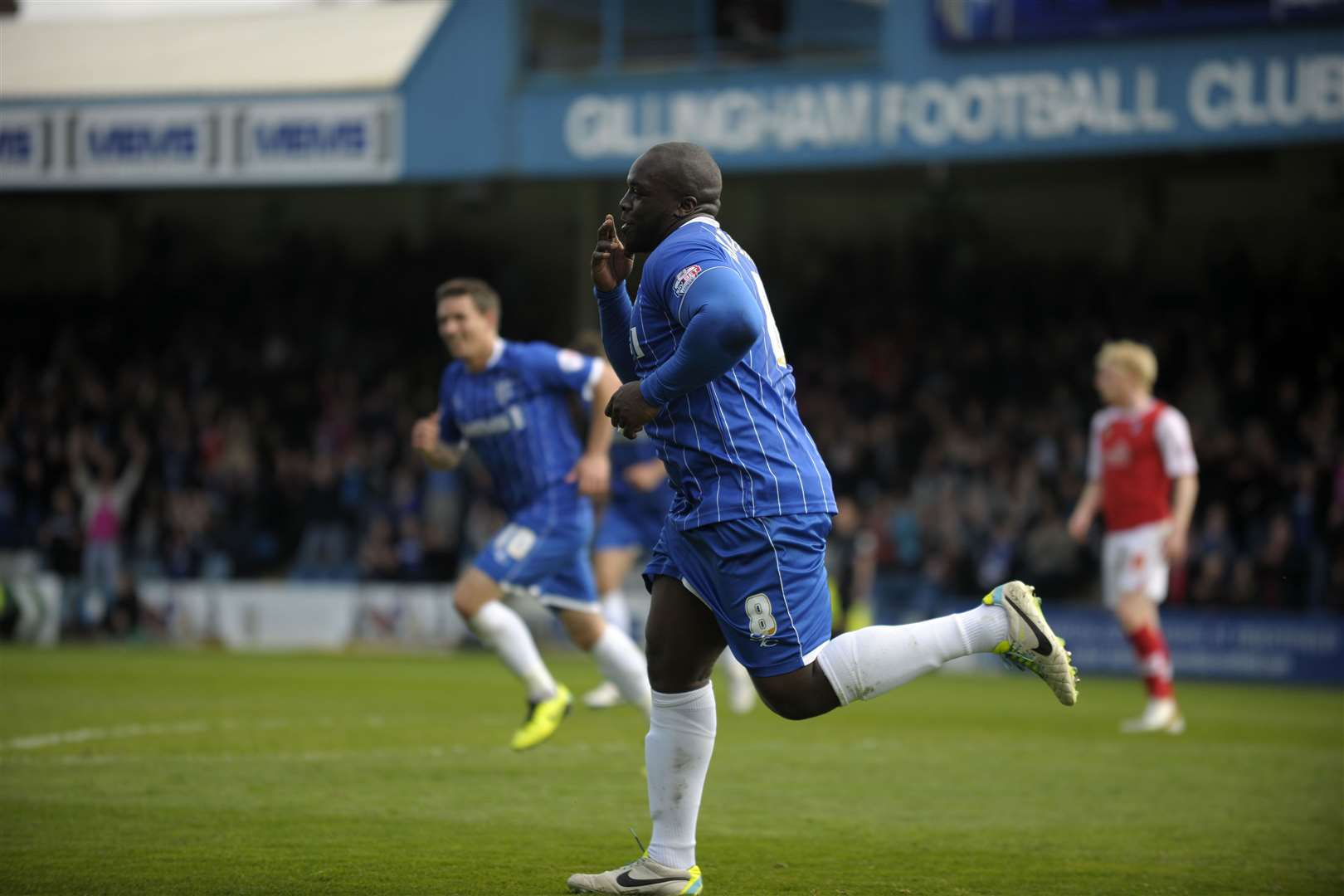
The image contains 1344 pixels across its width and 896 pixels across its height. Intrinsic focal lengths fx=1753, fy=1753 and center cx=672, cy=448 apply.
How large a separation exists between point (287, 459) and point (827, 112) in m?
9.46

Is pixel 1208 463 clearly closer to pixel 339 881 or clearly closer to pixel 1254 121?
pixel 1254 121

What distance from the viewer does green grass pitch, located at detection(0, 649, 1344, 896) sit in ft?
20.3

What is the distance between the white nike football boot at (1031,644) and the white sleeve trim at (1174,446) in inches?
282

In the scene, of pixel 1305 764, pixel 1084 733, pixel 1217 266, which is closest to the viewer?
pixel 1305 764

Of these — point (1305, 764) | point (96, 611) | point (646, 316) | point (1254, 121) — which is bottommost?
point (96, 611)

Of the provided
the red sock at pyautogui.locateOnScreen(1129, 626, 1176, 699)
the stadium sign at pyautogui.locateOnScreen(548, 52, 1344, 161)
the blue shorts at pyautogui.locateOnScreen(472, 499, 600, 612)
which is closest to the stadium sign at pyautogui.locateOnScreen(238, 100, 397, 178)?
the stadium sign at pyautogui.locateOnScreen(548, 52, 1344, 161)

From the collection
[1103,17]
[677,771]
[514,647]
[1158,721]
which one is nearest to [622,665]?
[514,647]

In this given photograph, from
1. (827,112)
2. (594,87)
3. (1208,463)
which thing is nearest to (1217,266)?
(1208,463)

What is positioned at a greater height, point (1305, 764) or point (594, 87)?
point (594, 87)

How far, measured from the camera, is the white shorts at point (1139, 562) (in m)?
12.6

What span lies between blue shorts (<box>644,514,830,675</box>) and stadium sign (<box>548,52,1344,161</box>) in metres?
16.1

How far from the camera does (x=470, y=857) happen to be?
21.0ft

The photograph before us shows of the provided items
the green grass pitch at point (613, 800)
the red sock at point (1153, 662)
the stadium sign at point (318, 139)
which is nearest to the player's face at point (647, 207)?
the green grass pitch at point (613, 800)

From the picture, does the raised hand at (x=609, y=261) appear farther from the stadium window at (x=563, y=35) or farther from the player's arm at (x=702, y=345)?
the stadium window at (x=563, y=35)
